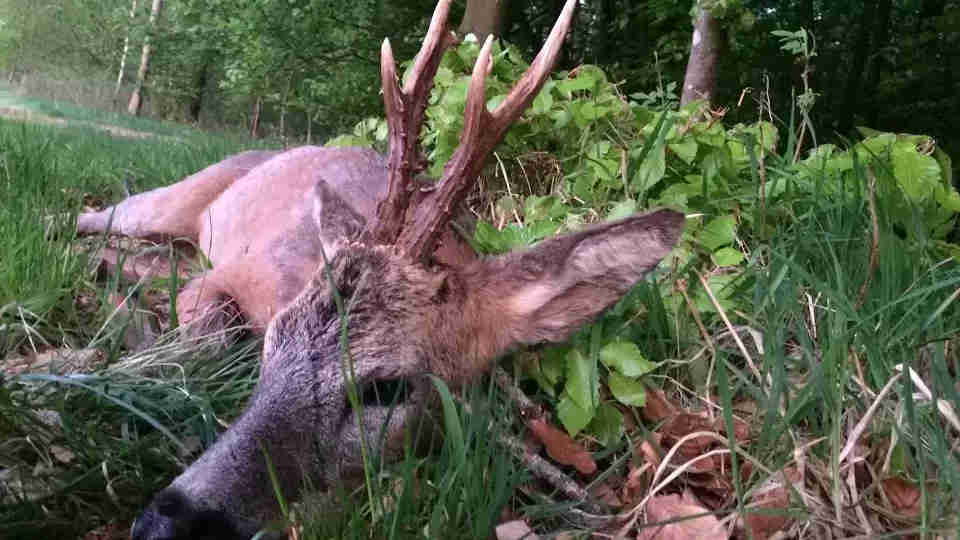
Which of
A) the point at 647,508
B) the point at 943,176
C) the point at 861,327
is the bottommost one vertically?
the point at 647,508

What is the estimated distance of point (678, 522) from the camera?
5.91 feet

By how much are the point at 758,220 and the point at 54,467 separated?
2.38 m

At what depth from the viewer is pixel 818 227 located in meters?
2.88

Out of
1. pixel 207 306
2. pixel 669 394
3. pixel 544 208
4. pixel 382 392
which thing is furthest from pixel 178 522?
pixel 544 208

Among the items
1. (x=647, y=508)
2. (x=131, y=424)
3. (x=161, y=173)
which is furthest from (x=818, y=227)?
(x=161, y=173)

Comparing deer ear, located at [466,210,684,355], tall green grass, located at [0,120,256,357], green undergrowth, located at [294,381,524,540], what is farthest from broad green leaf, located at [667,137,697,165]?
tall green grass, located at [0,120,256,357]

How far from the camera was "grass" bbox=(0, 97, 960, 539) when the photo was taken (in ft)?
5.60

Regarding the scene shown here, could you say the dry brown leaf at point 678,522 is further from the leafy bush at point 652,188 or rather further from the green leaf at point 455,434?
the green leaf at point 455,434

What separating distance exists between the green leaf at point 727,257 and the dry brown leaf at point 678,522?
1.04 m

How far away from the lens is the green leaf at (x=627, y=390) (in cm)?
225

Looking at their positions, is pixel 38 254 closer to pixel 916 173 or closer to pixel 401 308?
pixel 401 308

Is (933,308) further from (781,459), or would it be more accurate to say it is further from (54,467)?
(54,467)

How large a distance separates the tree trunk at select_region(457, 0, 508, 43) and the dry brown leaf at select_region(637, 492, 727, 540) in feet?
24.1

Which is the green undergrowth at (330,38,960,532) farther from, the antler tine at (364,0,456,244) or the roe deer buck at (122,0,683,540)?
the antler tine at (364,0,456,244)
